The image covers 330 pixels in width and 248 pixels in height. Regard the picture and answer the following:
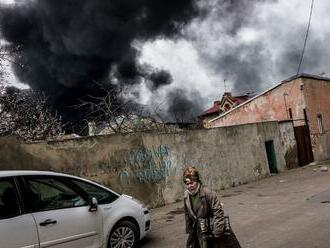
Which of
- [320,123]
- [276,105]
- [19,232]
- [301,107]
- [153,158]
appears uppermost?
[276,105]

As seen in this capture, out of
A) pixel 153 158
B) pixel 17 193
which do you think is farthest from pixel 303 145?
pixel 17 193

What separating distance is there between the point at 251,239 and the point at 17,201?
4243mm

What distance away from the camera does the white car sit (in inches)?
259

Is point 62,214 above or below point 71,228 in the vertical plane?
above

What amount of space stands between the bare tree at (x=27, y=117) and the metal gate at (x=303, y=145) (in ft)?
43.4

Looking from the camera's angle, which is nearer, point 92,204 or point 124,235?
point 92,204

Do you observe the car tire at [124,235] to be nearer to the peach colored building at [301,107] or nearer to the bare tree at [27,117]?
the bare tree at [27,117]

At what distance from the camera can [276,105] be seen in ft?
100

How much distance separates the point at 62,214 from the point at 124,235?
4.87ft

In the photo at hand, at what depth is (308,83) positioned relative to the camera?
30.1m

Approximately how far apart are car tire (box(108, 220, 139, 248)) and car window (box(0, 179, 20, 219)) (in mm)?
1845

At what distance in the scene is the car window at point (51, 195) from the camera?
22.9 ft

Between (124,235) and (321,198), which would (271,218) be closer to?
(321,198)

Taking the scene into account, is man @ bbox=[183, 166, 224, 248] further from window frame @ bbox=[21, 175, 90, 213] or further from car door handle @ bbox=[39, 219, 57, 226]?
window frame @ bbox=[21, 175, 90, 213]
